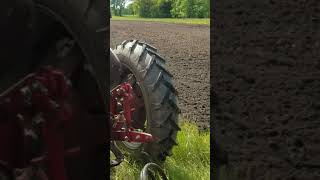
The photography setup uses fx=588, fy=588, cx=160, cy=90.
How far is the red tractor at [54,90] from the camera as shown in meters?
1.45

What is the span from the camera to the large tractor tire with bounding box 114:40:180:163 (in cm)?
425

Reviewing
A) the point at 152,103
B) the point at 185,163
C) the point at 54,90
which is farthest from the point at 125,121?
the point at 54,90

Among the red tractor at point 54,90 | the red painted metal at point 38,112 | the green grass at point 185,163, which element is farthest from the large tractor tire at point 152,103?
→ the red painted metal at point 38,112

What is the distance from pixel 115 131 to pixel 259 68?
2.66 metres

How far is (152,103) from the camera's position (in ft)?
13.9

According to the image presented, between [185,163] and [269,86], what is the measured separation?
3.22 m

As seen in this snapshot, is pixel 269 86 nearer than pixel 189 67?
Yes

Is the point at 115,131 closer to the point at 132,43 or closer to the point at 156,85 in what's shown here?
the point at 156,85

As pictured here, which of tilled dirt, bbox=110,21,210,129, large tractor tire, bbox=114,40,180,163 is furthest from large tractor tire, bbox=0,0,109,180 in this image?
tilled dirt, bbox=110,21,210,129

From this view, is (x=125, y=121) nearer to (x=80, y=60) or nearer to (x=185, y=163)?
(x=185, y=163)

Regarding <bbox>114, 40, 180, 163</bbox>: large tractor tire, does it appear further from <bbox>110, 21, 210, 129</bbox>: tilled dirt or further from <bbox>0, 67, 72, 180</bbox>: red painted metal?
<bbox>0, 67, 72, 180</bbox>: red painted metal

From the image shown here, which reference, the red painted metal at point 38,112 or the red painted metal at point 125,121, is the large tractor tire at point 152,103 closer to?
the red painted metal at point 125,121

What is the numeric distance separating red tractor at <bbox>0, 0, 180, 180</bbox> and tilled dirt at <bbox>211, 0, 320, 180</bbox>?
0.40 metres

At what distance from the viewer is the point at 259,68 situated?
4.63 ft
